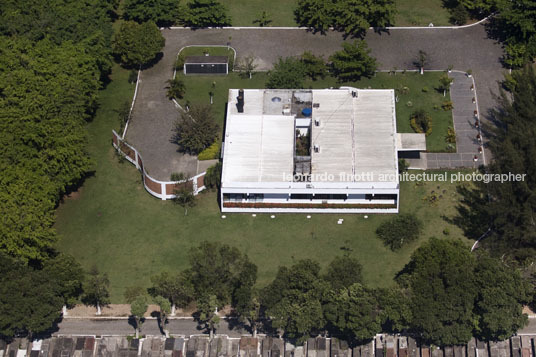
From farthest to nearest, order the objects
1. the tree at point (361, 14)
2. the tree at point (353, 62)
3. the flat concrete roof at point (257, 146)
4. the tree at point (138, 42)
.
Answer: the tree at point (361, 14) → the tree at point (138, 42) → the tree at point (353, 62) → the flat concrete roof at point (257, 146)

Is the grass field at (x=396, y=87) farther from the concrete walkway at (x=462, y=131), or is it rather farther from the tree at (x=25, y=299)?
the tree at (x=25, y=299)

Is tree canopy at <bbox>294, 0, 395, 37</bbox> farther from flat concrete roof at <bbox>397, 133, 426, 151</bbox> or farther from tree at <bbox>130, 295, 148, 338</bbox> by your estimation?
tree at <bbox>130, 295, 148, 338</bbox>

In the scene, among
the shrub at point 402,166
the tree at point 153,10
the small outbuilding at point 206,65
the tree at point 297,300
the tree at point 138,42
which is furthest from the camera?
the tree at point 153,10

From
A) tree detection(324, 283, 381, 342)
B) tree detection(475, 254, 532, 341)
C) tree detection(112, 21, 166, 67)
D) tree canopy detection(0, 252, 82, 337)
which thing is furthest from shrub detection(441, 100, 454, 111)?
tree canopy detection(0, 252, 82, 337)

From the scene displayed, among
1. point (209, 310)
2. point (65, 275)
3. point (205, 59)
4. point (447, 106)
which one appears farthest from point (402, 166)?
point (65, 275)

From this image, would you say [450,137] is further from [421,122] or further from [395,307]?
[395,307]

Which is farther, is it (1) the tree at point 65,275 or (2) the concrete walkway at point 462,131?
(2) the concrete walkway at point 462,131

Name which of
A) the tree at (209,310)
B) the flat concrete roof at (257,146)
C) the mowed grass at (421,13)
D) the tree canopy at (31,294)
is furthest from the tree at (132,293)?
the mowed grass at (421,13)
